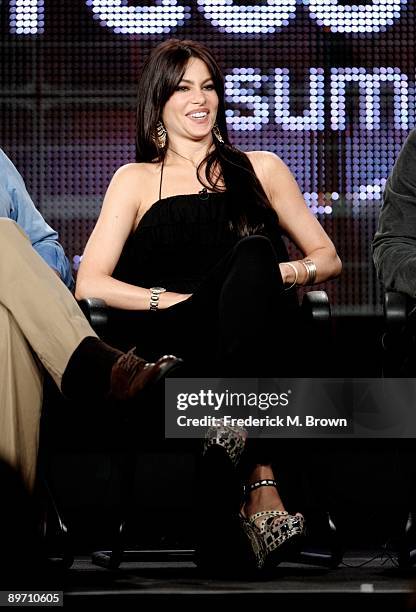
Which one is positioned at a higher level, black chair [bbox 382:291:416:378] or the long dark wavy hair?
the long dark wavy hair

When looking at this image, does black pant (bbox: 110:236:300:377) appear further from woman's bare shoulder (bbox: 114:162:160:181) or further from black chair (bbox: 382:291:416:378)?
woman's bare shoulder (bbox: 114:162:160:181)

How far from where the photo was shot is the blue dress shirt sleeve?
128 inches

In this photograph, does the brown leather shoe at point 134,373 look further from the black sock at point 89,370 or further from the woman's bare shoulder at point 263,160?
the woman's bare shoulder at point 263,160

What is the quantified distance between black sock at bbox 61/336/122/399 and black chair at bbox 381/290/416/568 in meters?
0.77

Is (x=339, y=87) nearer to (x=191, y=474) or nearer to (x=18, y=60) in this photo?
(x=18, y=60)


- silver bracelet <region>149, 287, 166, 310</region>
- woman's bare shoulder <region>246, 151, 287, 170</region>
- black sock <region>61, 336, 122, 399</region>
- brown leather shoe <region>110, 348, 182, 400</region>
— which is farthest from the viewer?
woman's bare shoulder <region>246, 151, 287, 170</region>

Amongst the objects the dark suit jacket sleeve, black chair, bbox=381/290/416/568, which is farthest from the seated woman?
black chair, bbox=381/290/416/568

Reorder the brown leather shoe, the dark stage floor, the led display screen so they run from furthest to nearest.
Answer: the led display screen
the brown leather shoe
the dark stage floor

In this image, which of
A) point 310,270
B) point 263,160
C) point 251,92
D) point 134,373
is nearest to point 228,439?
point 134,373

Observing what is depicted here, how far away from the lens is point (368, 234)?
4.15 m

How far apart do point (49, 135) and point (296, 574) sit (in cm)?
225

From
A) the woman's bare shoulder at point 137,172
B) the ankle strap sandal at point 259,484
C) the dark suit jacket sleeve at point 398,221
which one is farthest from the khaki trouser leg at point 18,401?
the dark suit jacket sleeve at point 398,221

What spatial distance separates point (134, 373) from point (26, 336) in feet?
1.09

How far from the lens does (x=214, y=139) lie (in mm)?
3436
